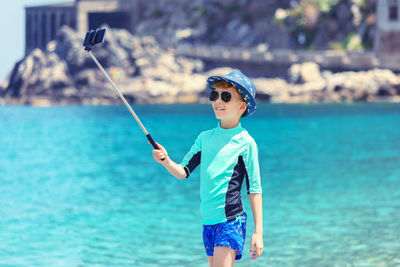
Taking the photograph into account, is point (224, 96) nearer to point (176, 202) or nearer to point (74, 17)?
point (176, 202)

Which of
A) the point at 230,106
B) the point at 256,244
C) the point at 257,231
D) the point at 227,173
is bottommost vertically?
the point at 256,244

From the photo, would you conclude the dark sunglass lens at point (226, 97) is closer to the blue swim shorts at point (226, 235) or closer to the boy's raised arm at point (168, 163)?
the boy's raised arm at point (168, 163)

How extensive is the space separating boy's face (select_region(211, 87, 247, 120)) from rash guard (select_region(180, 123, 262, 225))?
0.12 meters

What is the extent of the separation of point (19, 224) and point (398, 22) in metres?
58.8

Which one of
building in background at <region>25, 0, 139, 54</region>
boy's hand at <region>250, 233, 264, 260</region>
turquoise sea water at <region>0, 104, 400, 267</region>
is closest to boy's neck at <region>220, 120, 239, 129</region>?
boy's hand at <region>250, 233, 264, 260</region>

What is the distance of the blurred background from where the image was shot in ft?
44.7

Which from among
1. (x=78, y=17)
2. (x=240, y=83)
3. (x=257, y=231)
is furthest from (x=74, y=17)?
(x=257, y=231)

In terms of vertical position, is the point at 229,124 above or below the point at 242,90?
below

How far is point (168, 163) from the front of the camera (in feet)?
19.3

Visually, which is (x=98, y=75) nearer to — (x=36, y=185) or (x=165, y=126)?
(x=165, y=126)

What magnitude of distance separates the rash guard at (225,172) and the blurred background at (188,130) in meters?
5.76

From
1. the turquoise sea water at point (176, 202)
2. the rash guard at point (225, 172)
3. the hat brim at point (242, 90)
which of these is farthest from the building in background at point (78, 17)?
the rash guard at point (225, 172)

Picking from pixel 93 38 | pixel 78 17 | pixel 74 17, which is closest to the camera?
pixel 93 38

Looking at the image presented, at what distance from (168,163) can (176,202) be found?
12648mm
